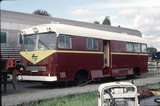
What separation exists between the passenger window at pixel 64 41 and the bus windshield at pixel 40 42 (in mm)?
273

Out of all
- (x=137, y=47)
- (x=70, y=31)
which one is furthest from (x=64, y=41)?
(x=137, y=47)

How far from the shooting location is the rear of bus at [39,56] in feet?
66.2

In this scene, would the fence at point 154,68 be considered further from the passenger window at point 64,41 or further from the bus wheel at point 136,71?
the passenger window at point 64,41

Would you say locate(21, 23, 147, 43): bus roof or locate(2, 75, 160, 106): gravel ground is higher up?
locate(21, 23, 147, 43): bus roof

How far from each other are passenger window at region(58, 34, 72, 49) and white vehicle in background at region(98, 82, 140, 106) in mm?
11469

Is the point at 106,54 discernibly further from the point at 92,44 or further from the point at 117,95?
the point at 117,95

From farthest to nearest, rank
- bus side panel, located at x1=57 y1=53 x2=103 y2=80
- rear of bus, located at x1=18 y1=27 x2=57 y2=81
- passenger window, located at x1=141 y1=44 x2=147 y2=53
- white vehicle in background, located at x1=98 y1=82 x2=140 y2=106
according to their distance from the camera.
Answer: passenger window, located at x1=141 y1=44 x2=147 y2=53 < bus side panel, located at x1=57 y1=53 x2=103 y2=80 < rear of bus, located at x1=18 y1=27 x2=57 y2=81 < white vehicle in background, located at x1=98 y1=82 x2=140 y2=106

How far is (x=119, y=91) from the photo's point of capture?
8.89 meters

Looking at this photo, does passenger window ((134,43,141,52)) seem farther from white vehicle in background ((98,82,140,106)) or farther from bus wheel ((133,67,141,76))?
white vehicle in background ((98,82,140,106))

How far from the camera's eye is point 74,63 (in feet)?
70.1

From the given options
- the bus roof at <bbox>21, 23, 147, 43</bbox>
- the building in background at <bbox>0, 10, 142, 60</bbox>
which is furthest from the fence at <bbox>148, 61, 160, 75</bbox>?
the building in background at <bbox>0, 10, 142, 60</bbox>

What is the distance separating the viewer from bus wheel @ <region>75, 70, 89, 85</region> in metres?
21.8

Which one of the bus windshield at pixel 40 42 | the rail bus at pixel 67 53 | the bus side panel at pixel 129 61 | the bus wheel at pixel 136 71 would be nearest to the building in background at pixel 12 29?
the bus windshield at pixel 40 42

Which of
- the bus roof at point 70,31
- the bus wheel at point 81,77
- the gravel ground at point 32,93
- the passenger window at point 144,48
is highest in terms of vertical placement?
the bus roof at point 70,31
